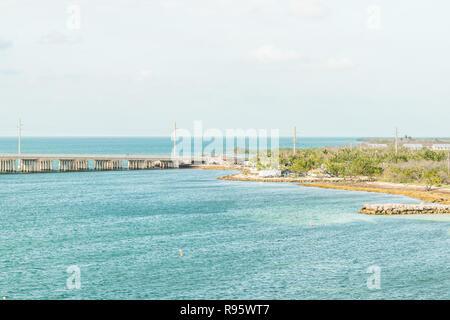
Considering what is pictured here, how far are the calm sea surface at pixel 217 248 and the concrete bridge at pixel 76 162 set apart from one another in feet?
153

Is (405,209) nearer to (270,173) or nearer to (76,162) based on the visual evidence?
(270,173)

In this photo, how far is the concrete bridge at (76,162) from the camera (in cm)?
11662

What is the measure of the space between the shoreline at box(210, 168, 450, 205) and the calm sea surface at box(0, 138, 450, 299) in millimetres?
3961

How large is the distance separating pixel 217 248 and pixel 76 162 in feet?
306

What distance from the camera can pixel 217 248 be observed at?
3953 centimetres

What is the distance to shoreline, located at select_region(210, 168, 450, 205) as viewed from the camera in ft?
220

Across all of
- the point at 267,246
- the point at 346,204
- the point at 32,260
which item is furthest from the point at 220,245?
the point at 346,204

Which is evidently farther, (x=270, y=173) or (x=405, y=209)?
(x=270, y=173)

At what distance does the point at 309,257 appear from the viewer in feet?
120
